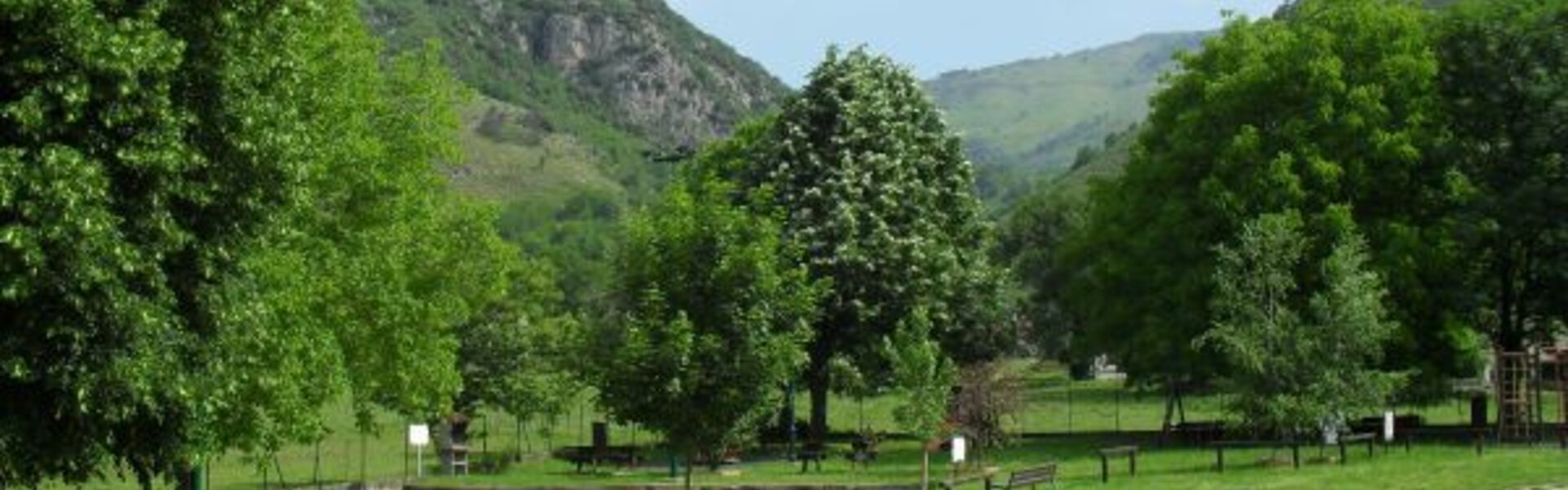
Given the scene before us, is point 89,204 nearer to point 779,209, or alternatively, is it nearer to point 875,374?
point 779,209

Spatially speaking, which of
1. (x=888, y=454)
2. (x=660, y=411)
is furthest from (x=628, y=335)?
(x=888, y=454)

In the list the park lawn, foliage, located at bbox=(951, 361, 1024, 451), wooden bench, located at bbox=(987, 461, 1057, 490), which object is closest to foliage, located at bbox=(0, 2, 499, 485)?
wooden bench, located at bbox=(987, 461, 1057, 490)

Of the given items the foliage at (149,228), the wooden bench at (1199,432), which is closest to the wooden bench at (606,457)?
the wooden bench at (1199,432)

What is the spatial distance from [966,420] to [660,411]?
18.4 metres

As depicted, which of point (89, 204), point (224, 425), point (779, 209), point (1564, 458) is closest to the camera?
point (89, 204)

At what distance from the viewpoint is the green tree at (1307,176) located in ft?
161

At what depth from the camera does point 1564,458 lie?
37.8 metres

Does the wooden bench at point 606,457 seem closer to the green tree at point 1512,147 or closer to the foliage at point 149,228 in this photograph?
the foliage at point 149,228

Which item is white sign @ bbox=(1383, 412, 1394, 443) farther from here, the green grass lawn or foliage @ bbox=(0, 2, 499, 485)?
foliage @ bbox=(0, 2, 499, 485)

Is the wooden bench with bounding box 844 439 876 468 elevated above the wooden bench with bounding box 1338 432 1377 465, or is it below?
below

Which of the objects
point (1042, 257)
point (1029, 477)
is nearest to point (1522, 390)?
point (1029, 477)

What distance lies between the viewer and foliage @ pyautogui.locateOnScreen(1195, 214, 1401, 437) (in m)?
40.3

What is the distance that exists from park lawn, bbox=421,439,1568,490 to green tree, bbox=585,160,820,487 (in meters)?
10.1

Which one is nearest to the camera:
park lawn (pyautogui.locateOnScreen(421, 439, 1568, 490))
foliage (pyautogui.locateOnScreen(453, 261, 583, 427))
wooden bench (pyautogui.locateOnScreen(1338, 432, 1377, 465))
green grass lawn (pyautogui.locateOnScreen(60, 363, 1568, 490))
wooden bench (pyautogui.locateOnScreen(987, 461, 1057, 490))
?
park lawn (pyautogui.locateOnScreen(421, 439, 1568, 490))
